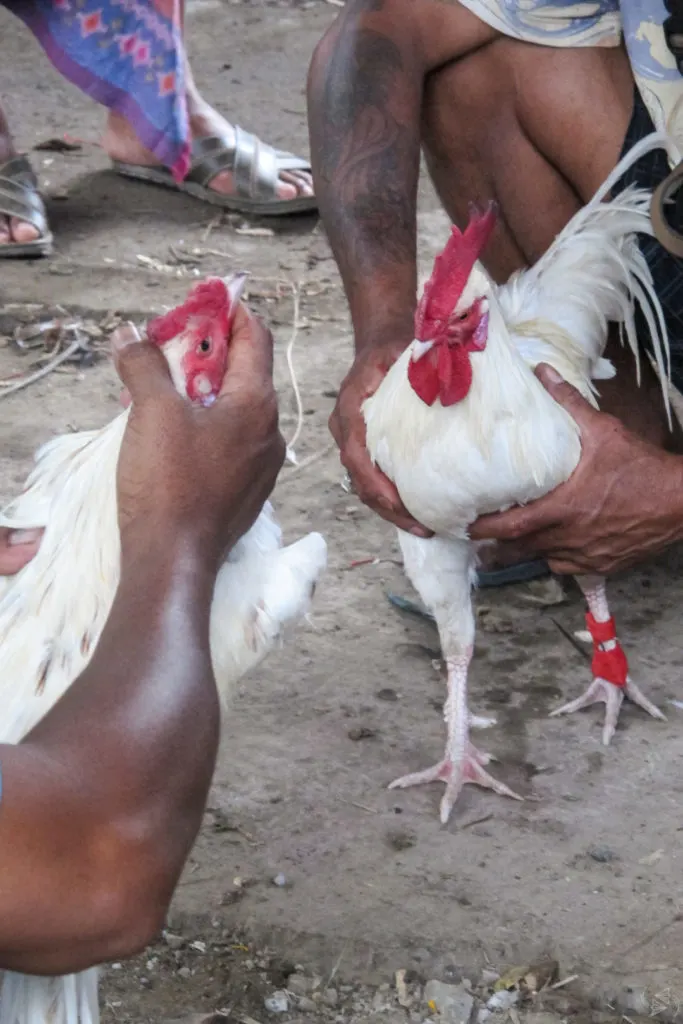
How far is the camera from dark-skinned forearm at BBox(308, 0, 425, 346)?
8.50 ft

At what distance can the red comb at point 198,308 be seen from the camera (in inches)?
61.6

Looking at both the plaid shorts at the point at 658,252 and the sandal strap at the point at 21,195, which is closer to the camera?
the plaid shorts at the point at 658,252

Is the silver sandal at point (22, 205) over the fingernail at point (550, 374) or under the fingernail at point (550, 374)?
under

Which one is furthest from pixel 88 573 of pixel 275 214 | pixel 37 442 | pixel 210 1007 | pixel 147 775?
pixel 275 214

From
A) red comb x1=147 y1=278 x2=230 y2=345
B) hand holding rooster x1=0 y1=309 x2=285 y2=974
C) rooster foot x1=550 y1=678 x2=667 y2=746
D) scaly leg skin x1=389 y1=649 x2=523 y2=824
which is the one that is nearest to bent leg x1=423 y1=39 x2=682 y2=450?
rooster foot x1=550 y1=678 x2=667 y2=746

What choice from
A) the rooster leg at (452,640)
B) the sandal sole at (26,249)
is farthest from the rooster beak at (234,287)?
the sandal sole at (26,249)

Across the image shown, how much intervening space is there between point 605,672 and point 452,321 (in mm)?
804

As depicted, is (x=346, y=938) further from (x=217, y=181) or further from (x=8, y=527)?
(x=217, y=181)

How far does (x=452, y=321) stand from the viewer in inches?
83.9

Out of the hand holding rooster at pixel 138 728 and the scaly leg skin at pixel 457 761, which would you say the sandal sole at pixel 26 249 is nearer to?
the scaly leg skin at pixel 457 761

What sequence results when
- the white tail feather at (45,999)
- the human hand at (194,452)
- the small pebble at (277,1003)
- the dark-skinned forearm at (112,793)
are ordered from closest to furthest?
the dark-skinned forearm at (112,793) → the human hand at (194,452) → the white tail feather at (45,999) → the small pebble at (277,1003)

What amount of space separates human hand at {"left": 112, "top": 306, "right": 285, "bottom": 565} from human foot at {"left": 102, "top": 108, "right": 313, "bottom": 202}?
3.07 m

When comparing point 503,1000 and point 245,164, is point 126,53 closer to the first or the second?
point 245,164

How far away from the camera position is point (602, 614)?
2621mm
